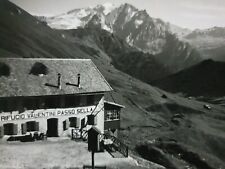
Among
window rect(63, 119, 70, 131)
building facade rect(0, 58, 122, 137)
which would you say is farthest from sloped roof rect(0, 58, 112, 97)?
window rect(63, 119, 70, 131)

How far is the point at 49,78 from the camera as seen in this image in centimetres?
2614

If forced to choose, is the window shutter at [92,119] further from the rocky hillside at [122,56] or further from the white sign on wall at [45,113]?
the rocky hillside at [122,56]

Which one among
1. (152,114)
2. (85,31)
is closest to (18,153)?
(152,114)

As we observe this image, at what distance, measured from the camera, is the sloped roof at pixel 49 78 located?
24000 mm

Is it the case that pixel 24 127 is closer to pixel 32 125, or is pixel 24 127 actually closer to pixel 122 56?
pixel 32 125

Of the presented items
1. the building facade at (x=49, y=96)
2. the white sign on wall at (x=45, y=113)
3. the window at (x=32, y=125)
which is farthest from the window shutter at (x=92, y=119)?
the window at (x=32, y=125)

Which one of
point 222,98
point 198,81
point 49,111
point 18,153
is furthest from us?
point 198,81

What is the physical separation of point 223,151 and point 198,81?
6123cm

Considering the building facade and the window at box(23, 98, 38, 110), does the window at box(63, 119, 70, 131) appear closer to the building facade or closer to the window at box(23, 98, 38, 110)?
the building facade

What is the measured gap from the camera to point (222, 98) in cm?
8056

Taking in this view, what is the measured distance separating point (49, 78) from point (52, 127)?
3.20m

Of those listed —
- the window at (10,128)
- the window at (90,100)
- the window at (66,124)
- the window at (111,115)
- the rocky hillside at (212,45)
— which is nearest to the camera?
the window at (10,128)

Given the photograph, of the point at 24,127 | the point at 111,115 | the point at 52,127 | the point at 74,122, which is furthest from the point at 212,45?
the point at 24,127

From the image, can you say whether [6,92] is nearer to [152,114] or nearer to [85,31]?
[152,114]
